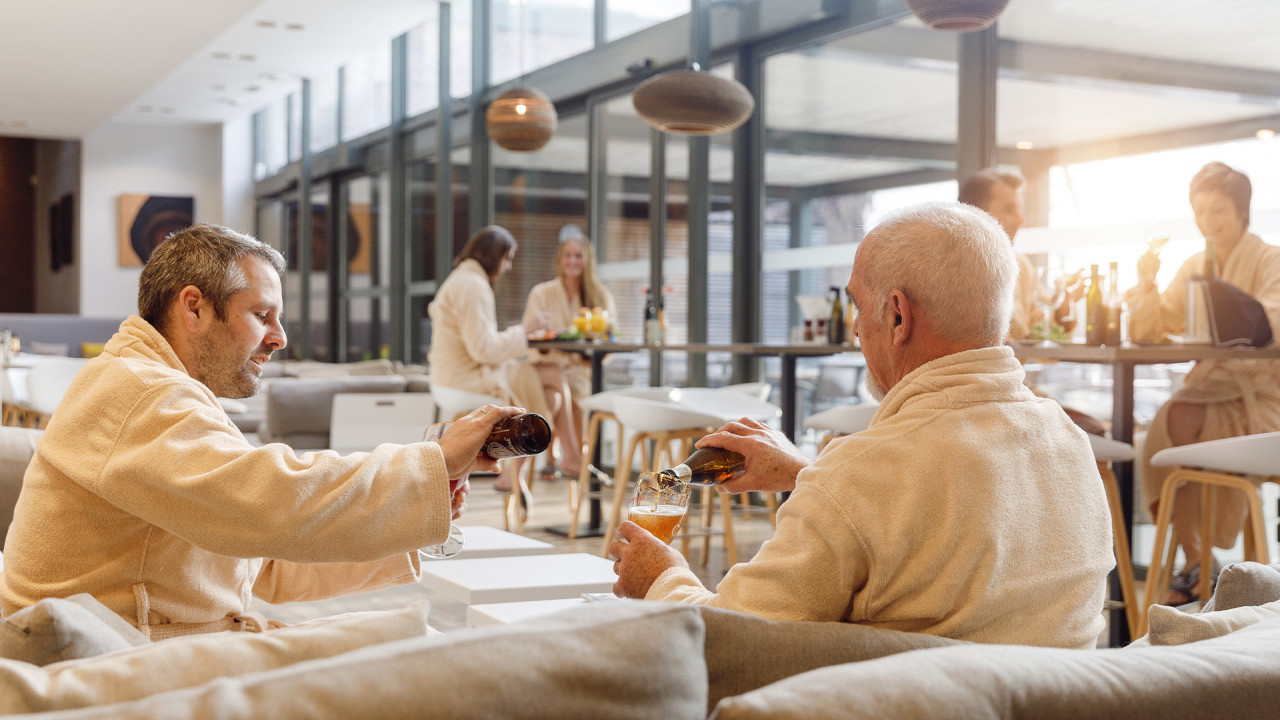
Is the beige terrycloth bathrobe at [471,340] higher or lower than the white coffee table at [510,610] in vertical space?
higher

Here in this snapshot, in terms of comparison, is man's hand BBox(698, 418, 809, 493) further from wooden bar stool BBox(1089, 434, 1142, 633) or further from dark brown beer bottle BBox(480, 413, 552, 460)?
wooden bar stool BBox(1089, 434, 1142, 633)

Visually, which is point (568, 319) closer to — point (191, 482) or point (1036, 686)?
point (191, 482)

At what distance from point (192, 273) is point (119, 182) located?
1256cm

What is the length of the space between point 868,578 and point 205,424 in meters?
0.84

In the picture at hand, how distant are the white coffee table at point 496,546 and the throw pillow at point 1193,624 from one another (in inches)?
56.4

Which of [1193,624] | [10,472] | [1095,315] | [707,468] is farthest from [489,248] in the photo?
[1193,624]

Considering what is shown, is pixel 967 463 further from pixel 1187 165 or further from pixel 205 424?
pixel 1187 165

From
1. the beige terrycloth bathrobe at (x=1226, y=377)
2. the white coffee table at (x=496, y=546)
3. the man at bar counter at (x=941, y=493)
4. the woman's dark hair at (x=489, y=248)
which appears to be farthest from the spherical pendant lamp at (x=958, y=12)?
the woman's dark hair at (x=489, y=248)

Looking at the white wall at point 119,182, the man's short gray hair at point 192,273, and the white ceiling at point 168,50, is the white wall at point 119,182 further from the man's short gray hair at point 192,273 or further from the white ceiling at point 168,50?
the man's short gray hair at point 192,273

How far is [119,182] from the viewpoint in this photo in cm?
1284

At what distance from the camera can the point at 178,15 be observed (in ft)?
25.4

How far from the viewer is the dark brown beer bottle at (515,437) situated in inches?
60.2

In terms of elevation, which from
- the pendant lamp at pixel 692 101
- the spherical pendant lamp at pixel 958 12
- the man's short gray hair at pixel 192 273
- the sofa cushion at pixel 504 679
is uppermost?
the spherical pendant lamp at pixel 958 12

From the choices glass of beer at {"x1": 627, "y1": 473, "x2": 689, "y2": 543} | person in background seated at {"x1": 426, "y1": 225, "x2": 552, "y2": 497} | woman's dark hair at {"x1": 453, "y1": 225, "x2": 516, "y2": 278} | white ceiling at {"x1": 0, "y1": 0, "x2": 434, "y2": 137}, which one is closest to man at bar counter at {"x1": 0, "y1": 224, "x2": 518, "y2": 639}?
glass of beer at {"x1": 627, "y1": 473, "x2": 689, "y2": 543}
